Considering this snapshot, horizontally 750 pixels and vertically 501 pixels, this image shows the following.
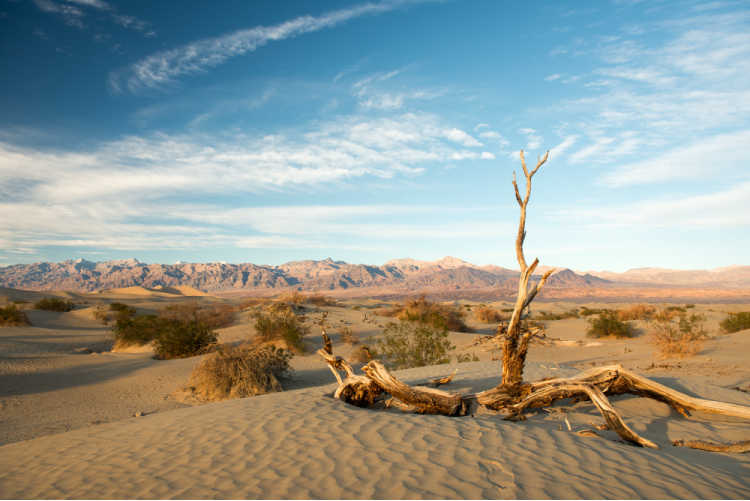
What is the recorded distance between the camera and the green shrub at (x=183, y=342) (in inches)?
581

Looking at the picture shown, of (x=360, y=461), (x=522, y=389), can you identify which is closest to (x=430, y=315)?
(x=522, y=389)

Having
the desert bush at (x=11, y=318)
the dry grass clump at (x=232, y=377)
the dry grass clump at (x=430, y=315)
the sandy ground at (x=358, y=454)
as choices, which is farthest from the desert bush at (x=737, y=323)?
the desert bush at (x=11, y=318)

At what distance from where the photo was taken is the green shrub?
14.8 meters

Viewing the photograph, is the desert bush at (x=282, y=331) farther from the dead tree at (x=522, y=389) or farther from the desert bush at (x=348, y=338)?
the dead tree at (x=522, y=389)

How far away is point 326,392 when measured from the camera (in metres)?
7.57

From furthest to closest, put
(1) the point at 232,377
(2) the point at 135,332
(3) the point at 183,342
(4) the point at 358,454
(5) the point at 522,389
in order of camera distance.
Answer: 1. (2) the point at 135,332
2. (3) the point at 183,342
3. (1) the point at 232,377
4. (5) the point at 522,389
5. (4) the point at 358,454

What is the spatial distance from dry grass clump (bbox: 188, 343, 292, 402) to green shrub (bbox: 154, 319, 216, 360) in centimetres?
466

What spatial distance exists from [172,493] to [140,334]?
659 inches

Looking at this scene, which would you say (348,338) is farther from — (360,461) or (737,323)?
(737,323)

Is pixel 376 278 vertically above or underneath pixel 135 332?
above

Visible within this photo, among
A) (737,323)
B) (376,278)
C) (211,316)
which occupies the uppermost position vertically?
(376,278)

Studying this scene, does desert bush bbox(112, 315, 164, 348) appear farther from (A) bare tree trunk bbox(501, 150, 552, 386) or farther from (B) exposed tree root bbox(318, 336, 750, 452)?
(A) bare tree trunk bbox(501, 150, 552, 386)

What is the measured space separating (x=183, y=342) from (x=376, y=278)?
5119 inches

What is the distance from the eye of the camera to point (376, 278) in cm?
14450
